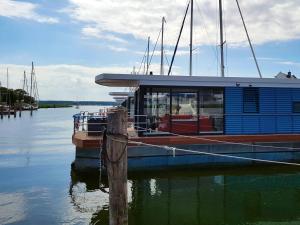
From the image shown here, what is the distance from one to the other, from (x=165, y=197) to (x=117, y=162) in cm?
665

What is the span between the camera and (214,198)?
1275 centimetres

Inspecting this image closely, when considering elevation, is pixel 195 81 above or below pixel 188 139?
above

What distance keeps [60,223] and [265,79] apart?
12069mm

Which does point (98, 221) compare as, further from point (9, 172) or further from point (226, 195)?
point (9, 172)

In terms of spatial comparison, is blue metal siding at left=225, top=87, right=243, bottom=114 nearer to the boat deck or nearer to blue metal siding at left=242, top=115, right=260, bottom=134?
blue metal siding at left=242, top=115, right=260, bottom=134

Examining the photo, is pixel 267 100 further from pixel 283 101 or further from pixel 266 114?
pixel 283 101

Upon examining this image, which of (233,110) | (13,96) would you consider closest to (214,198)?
(233,110)

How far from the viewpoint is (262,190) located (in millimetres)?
13750

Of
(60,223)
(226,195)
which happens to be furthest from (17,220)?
(226,195)

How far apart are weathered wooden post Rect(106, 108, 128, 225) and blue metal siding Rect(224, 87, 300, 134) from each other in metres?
12.0

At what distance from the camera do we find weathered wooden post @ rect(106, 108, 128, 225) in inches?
259

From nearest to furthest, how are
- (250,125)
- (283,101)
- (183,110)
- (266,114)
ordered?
(183,110), (250,125), (266,114), (283,101)

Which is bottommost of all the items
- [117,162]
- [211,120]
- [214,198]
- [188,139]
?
[214,198]

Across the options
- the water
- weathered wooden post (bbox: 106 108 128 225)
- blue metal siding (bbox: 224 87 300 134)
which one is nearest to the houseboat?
blue metal siding (bbox: 224 87 300 134)
